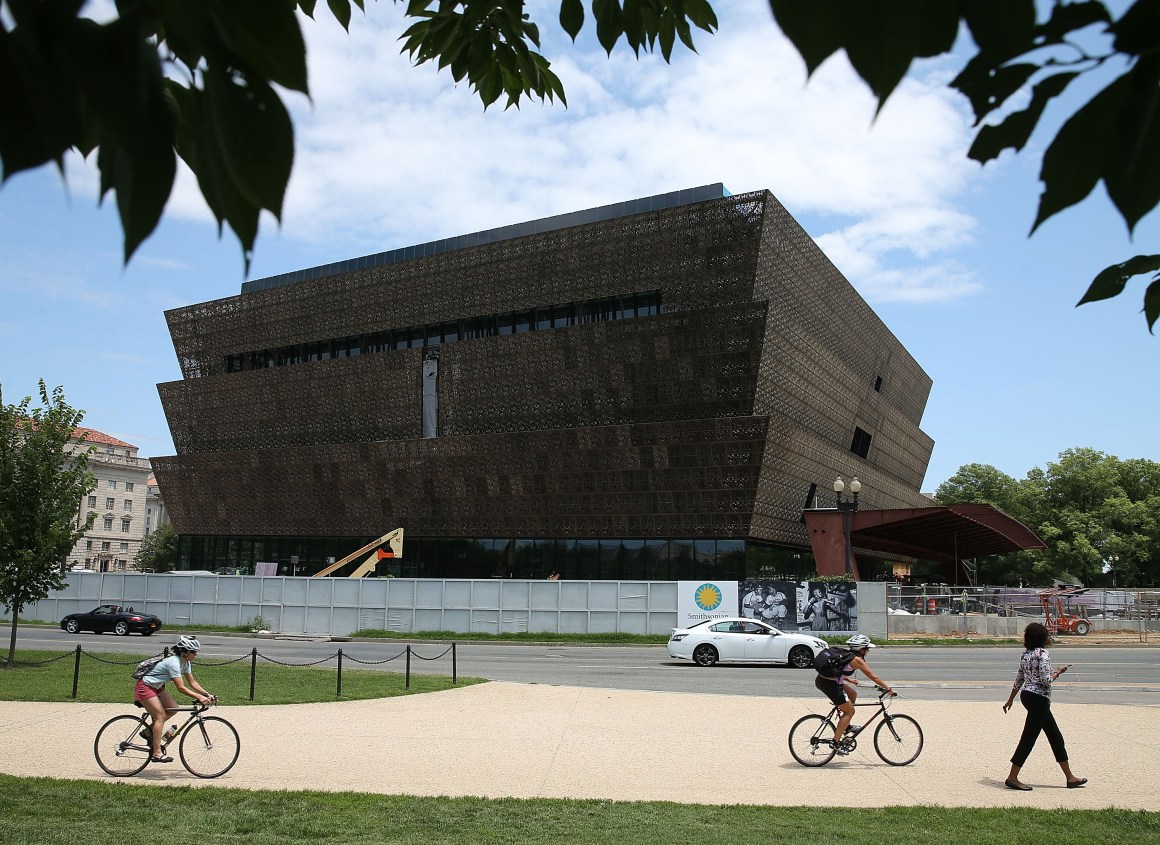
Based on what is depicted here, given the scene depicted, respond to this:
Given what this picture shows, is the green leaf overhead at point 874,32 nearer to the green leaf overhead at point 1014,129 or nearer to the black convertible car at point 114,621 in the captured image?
the green leaf overhead at point 1014,129

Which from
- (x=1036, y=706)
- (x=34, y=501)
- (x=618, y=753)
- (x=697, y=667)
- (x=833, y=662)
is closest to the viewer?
(x=1036, y=706)

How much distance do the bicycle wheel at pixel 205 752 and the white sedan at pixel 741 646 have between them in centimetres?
1951

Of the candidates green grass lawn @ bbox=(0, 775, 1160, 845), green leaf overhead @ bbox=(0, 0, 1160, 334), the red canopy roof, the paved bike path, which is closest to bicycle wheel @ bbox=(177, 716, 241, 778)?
the paved bike path

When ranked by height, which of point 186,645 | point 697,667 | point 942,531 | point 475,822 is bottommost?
point 697,667

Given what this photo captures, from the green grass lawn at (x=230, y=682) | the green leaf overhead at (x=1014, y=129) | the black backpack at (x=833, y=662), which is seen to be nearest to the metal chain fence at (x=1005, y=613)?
the green grass lawn at (x=230, y=682)

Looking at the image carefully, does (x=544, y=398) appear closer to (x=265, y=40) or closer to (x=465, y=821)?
(x=465, y=821)

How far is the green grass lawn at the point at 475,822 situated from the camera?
8820 mm

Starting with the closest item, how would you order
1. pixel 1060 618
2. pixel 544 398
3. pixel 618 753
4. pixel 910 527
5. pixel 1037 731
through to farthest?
1. pixel 1037 731
2. pixel 618 753
3. pixel 1060 618
4. pixel 910 527
5. pixel 544 398

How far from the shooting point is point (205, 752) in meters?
12.4

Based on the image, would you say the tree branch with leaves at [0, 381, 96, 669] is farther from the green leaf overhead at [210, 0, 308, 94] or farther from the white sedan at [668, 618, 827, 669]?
the green leaf overhead at [210, 0, 308, 94]

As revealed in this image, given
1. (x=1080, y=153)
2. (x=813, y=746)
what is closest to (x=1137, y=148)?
(x=1080, y=153)

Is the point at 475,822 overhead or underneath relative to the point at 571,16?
underneath

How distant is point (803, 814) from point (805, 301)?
47.2m

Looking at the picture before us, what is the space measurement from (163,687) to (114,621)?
33.9 m
